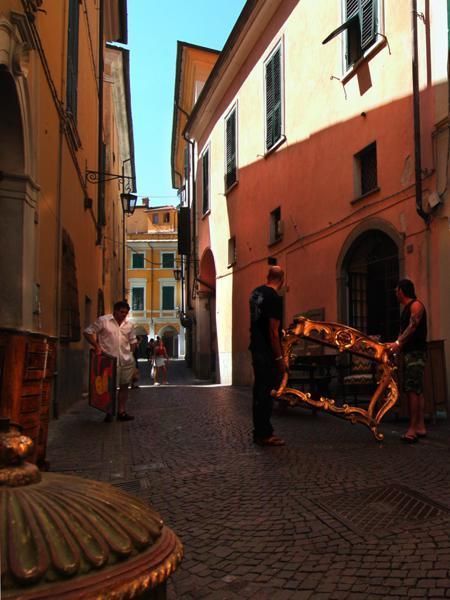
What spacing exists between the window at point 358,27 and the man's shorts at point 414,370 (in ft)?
20.2

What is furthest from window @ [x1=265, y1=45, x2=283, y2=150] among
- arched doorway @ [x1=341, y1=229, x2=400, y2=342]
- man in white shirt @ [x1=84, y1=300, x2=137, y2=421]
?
man in white shirt @ [x1=84, y1=300, x2=137, y2=421]

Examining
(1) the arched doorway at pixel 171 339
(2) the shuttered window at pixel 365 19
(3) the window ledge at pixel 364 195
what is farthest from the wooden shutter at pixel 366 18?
(1) the arched doorway at pixel 171 339

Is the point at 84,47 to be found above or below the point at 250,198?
above

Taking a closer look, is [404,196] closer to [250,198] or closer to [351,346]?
[351,346]

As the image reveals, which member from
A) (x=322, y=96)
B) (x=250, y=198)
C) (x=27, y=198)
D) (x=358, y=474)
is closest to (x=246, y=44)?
(x=250, y=198)

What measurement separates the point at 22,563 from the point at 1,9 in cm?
561

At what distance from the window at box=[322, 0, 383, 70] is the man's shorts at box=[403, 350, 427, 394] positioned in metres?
6.17

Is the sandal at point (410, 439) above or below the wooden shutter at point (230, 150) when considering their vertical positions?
below

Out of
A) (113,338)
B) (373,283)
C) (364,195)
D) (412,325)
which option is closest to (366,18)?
(364,195)

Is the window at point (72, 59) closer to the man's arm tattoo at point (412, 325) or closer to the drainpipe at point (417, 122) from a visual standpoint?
the drainpipe at point (417, 122)

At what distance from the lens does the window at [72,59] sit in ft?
32.0

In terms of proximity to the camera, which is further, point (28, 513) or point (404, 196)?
point (404, 196)

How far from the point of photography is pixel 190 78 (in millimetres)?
24000

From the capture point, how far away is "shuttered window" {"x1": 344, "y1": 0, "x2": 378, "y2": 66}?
31.2 feet
